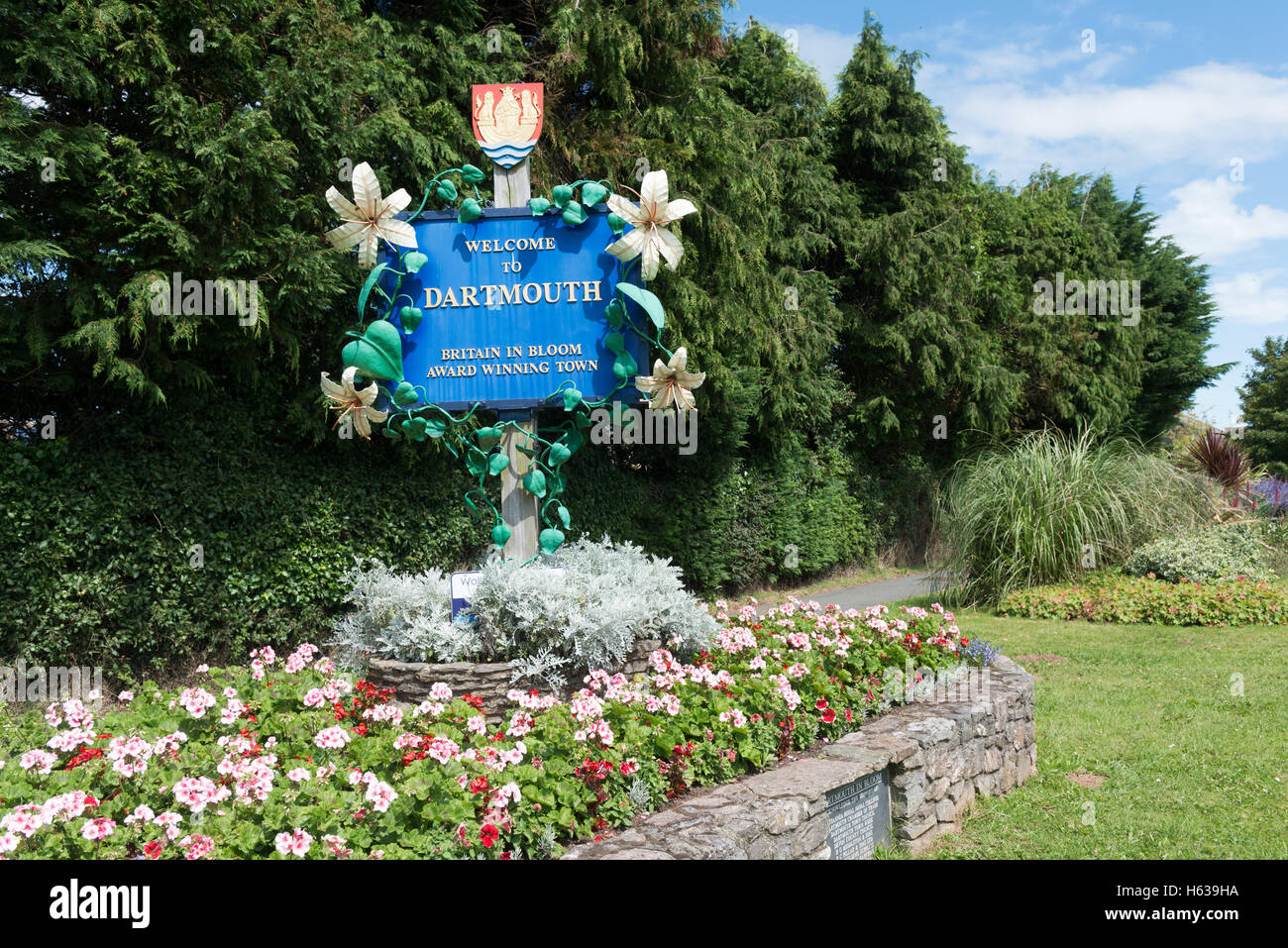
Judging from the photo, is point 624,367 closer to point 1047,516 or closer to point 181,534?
point 181,534

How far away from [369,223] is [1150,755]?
221 inches

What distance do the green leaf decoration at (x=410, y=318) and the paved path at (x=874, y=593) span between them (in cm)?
838

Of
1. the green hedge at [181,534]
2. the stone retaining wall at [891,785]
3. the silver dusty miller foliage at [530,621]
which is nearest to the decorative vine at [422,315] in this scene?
the silver dusty miller foliage at [530,621]

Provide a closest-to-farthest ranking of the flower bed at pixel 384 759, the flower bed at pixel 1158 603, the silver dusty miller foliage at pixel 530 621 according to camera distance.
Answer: the flower bed at pixel 384 759, the silver dusty miller foliage at pixel 530 621, the flower bed at pixel 1158 603

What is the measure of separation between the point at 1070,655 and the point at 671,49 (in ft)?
25.2

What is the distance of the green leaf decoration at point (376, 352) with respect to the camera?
466cm

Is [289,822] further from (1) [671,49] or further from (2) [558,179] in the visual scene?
(1) [671,49]

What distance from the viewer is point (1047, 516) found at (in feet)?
33.8

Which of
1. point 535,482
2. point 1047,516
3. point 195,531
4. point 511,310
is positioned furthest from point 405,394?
point 1047,516

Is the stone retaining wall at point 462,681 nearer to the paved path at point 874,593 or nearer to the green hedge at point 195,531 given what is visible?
the green hedge at point 195,531

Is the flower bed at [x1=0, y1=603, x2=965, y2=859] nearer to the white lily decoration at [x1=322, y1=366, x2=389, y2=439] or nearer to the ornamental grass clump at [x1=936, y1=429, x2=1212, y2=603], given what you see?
the white lily decoration at [x1=322, y1=366, x2=389, y2=439]

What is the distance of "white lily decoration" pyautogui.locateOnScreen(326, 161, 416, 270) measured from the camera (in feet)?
15.4

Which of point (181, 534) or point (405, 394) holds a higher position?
point (405, 394)

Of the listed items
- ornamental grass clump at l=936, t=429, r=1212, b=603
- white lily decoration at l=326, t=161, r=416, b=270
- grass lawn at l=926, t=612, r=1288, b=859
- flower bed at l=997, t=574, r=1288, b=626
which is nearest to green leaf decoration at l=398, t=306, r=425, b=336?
white lily decoration at l=326, t=161, r=416, b=270
